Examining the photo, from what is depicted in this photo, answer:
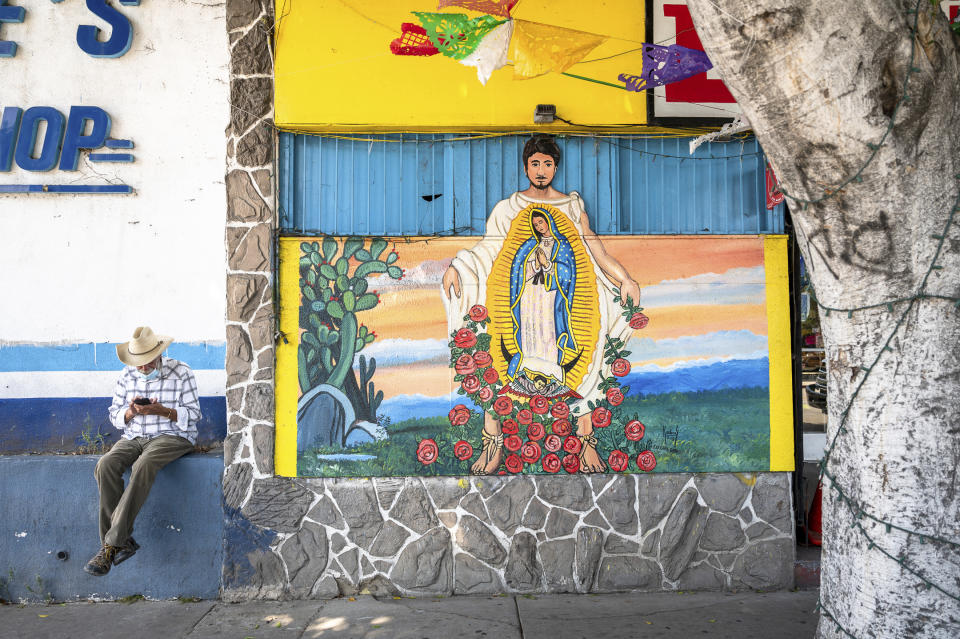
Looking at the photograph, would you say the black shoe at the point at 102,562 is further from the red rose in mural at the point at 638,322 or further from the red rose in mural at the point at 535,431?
the red rose in mural at the point at 638,322

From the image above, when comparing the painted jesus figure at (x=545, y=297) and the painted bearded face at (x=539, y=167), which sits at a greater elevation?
the painted bearded face at (x=539, y=167)

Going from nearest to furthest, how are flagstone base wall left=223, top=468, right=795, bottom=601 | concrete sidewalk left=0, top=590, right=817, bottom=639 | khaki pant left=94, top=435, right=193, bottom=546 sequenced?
1. concrete sidewalk left=0, top=590, right=817, bottom=639
2. khaki pant left=94, top=435, right=193, bottom=546
3. flagstone base wall left=223, top=468, right=795, bottom=601

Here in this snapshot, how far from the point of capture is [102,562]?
4.43 meters

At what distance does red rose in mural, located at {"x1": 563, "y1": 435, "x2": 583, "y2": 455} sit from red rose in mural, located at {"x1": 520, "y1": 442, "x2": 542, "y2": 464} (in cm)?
21

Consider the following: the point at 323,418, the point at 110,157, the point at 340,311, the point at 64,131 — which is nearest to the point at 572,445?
the point at 323,418

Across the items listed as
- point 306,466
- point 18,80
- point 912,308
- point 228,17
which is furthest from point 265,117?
point 912,308

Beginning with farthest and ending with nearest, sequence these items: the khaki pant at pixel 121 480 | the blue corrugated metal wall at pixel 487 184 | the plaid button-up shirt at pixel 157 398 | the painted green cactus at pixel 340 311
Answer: the blue corrugated metal wall at pixel 487 184 → the painted green cactus at pixel 340 311 → the plaid button-up shirt at pixel 157 398 → the khaki pant at pixel 121 480

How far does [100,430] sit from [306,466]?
5.66ft

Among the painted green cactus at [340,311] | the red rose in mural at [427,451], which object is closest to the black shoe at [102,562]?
the painted green cactus at [340,311]

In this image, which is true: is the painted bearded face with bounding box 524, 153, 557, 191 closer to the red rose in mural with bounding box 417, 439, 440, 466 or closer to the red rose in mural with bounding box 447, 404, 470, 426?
the red rose in mural with bounding box 447, 404, 470, 426

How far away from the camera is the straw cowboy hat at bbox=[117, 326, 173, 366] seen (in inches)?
190

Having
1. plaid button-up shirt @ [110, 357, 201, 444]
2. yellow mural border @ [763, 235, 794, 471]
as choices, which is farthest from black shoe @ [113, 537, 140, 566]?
yellow mural border @ [763, 235, 794, 471]

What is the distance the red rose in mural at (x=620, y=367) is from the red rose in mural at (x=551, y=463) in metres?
0.81

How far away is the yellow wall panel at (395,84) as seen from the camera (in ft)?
16.8
